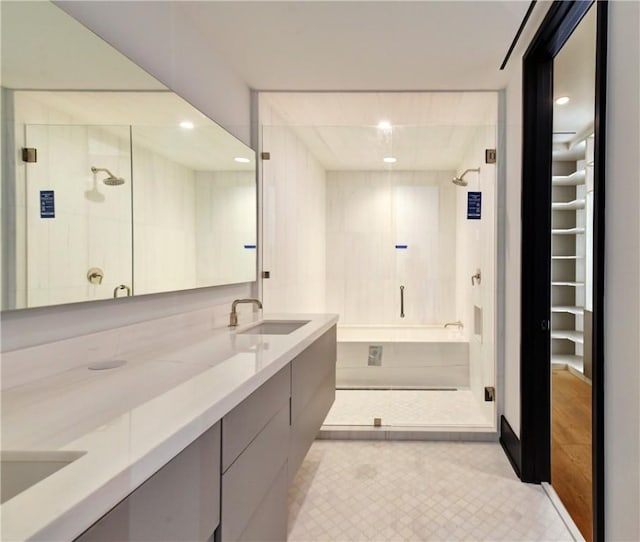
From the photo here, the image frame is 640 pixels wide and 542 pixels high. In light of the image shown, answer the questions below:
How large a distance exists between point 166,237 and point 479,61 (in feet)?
6.54

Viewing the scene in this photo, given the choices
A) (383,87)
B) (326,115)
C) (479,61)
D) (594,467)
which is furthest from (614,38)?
(326,115)

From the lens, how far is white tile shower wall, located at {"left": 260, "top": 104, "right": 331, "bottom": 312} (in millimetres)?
2711

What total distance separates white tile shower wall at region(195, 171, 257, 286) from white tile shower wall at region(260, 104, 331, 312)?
9.2 inches

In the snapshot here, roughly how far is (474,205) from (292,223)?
1.49m

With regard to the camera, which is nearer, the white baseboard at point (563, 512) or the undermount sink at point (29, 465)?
the undermount sink at point (29, 465)

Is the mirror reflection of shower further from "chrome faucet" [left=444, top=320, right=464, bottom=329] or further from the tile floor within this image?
the tile floor

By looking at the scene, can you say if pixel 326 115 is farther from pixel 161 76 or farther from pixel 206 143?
pixel 161 76

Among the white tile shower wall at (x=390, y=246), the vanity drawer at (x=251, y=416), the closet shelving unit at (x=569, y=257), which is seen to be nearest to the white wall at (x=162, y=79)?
the vanity drawer at (x=251, y=416)

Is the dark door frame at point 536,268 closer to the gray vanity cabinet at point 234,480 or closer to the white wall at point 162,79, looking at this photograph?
the gray vanity cabinet at point 234,480

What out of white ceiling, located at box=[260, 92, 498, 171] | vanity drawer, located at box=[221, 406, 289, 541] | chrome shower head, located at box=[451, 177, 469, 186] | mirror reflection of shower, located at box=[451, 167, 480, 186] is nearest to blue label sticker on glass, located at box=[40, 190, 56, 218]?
vanity drawer, located at box=[221, 406, 289, 541]

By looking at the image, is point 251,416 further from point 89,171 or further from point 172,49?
point 172,49

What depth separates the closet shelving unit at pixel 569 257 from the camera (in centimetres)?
397

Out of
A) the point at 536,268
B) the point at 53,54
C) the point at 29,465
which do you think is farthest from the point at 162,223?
the point at 536,268

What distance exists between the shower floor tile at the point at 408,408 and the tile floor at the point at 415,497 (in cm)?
22
